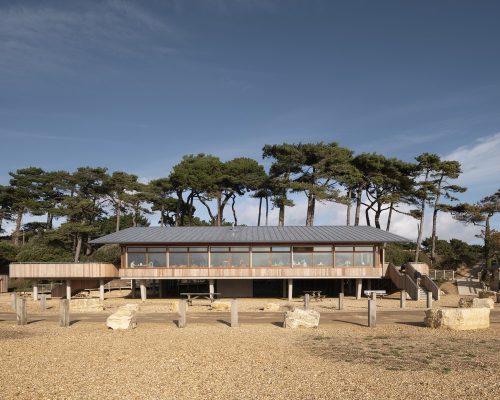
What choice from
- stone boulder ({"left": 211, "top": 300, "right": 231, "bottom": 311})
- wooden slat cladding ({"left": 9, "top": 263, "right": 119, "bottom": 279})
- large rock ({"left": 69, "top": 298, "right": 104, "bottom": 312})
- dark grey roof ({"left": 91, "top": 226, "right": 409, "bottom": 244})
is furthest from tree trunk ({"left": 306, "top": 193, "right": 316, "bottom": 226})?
large rock ({"left": 69, "top": 298, "right": 104, "bottom": 312})

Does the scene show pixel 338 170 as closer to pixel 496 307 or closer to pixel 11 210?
pixel 496 307

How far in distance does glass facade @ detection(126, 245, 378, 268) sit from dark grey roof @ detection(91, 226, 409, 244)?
71 centimetres

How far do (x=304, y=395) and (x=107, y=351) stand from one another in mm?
7620

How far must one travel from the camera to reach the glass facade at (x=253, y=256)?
36250 mm

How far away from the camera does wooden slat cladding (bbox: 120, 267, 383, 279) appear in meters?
35.8

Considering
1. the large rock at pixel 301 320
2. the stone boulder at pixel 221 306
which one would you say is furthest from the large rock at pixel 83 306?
the large rock at pixel 301 320

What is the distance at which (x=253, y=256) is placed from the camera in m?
36.2

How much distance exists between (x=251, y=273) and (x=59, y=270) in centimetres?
1329

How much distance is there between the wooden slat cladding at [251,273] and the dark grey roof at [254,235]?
6.74ft

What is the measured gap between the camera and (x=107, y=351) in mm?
15867

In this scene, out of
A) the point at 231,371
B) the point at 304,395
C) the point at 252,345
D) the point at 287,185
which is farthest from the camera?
the point at 287,185

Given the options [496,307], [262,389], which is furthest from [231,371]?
[496,307]

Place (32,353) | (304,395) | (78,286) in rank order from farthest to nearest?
(78,286) < (32,353) < (304,395)

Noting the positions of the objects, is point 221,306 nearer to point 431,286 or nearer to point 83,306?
point 83,306
